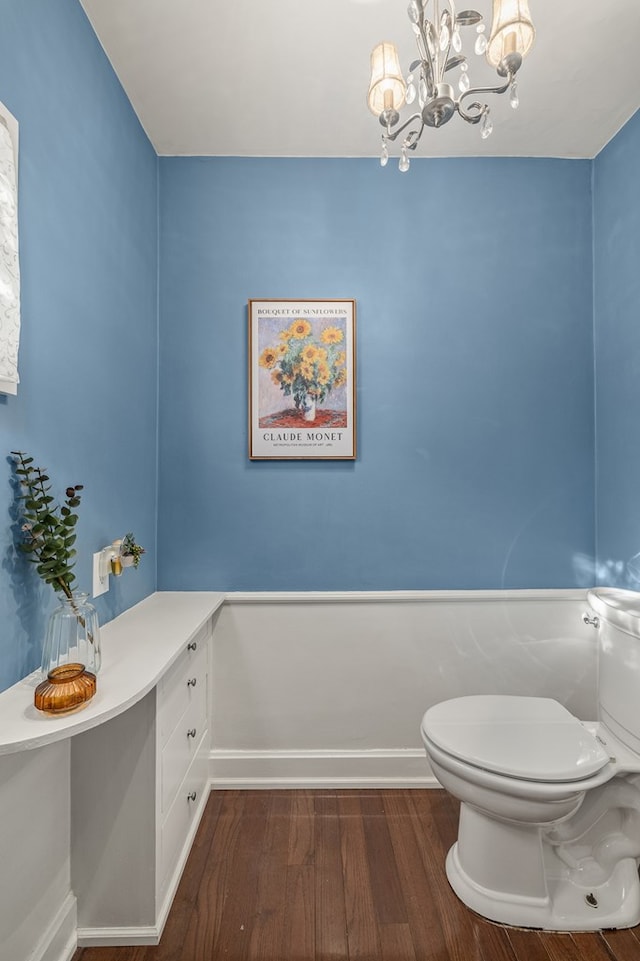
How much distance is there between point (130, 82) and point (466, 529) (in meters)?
1.99

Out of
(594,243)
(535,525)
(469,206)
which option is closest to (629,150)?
(594,243)

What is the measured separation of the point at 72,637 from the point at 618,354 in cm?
204

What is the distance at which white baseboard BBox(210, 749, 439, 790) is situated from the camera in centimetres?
208

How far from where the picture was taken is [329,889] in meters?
1.56

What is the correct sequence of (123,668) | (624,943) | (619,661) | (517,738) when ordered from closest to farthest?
(123,668) → (624,943) → (517,738) → (619,661)

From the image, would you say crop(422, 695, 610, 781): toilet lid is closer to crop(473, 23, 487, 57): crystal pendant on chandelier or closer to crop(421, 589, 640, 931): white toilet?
crop(421, 589, 640, 931): white toilet

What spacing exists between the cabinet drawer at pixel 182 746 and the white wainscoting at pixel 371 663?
193mm

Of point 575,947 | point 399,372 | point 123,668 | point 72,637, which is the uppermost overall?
point 399,372

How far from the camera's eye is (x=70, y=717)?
104 centimetres

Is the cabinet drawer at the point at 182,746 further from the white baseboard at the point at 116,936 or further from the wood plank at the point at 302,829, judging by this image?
the wood plank at the point at 302,829

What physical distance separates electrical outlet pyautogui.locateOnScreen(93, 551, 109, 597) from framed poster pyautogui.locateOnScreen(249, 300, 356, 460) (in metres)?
0.80

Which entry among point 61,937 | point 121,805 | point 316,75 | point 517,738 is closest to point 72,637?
point 121,805

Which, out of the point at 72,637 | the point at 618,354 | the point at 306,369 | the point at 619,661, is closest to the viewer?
the point at 72,637

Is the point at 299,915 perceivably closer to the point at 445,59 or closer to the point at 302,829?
the point at 302,829
